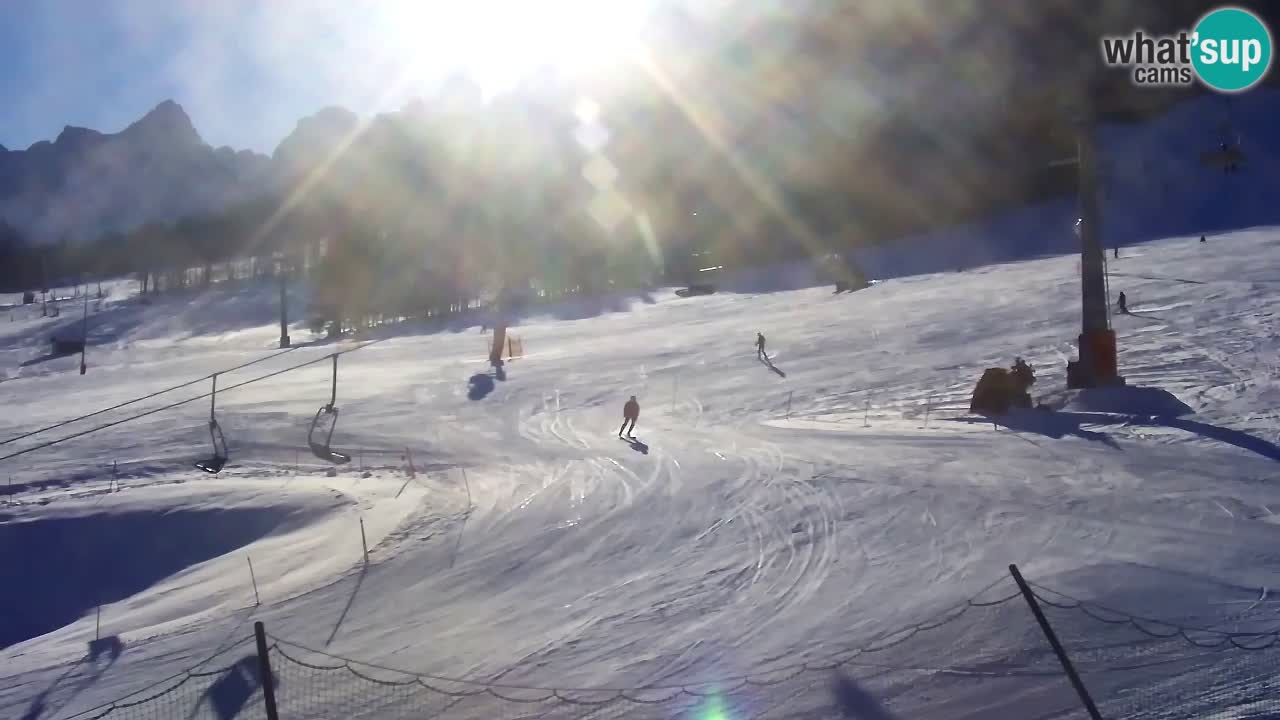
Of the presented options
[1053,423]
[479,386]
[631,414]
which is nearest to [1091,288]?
[1053,423]

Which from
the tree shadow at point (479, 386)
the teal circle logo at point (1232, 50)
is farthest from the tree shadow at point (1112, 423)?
the teal circle logo at point (1232, 50)

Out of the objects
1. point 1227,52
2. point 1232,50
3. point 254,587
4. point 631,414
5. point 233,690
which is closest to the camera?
point 233,690

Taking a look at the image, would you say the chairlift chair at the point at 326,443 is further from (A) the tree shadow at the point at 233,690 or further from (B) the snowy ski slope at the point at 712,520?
(A) the tree shadow at the point at 233,690

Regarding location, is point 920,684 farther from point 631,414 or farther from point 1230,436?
point 631,414

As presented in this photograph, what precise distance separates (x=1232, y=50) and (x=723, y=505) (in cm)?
6250

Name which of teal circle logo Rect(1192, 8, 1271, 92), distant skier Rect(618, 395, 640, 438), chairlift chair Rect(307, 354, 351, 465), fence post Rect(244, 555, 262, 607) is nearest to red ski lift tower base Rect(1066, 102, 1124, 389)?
distant skier Rect(618, 395, 640, 438)

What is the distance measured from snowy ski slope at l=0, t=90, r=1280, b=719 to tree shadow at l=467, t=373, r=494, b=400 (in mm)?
242

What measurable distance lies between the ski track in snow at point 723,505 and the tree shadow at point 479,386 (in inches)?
19.6

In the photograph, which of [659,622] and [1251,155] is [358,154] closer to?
[1251,155]

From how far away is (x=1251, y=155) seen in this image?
195 ft

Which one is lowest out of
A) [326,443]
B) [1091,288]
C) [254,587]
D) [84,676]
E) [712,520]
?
[84,676]

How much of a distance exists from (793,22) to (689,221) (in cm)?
1822

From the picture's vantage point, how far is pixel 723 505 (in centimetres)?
1535

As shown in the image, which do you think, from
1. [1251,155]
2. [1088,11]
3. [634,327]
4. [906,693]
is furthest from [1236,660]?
[1251,155]
